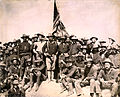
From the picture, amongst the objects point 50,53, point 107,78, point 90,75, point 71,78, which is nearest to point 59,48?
point 50,53

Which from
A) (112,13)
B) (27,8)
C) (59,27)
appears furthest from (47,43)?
(112,13)

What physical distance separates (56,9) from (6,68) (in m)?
0.91

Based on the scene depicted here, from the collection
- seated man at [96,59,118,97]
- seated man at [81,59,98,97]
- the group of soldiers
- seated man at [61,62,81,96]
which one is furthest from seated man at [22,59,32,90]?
seated man at [96,59,118,97]

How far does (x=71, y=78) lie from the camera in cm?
357

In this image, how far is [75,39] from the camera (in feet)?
11.8

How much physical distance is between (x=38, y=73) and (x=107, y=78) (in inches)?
30.6

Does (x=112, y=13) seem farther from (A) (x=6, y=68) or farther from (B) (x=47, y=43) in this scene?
(A) (x=6, y=68)

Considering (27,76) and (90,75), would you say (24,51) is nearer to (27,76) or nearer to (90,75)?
(27,76)

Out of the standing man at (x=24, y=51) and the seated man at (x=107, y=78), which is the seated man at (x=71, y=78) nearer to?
the seated man at (x=107, y=78)

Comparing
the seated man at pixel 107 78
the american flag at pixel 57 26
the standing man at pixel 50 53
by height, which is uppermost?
the american flag at pixel 57 26

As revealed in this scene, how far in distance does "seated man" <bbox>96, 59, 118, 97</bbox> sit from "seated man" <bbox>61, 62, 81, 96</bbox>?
220mm

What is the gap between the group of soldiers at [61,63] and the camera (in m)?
3.48

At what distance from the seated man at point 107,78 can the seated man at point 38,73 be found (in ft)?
2.03

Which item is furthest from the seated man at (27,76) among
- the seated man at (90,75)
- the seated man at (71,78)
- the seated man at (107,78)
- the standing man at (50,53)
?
the seated man at (107,78)
